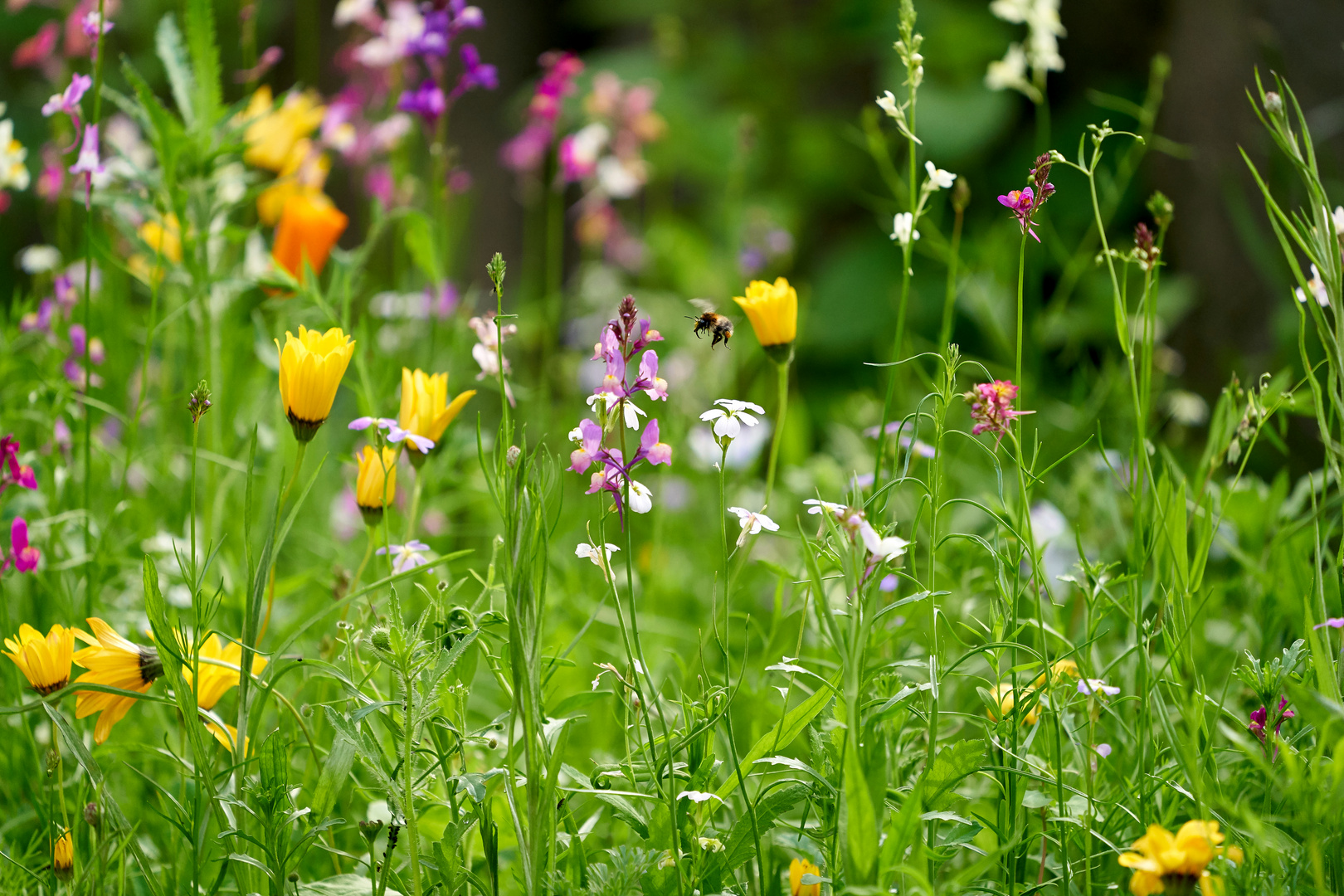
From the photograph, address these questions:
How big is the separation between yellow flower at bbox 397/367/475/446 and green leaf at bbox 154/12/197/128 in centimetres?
45

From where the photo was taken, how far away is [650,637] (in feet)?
3.58

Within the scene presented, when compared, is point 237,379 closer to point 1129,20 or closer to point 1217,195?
point 1217,195

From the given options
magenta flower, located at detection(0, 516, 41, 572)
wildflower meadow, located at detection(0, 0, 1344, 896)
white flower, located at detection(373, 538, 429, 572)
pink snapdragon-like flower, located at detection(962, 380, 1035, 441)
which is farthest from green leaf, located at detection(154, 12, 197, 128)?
pink snapdragon-like flower, located at detection(962, 380, 1035, 441)

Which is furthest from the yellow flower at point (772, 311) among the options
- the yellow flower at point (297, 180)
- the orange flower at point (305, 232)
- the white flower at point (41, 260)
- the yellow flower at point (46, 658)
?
Result: the white flower at point (41, 260)

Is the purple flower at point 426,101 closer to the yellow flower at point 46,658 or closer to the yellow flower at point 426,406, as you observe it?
the yellow flower at point 426,406

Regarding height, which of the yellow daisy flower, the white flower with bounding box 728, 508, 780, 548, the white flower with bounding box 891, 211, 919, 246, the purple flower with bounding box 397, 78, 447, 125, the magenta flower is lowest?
the magenta flower

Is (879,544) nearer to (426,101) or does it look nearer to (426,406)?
(426,406)

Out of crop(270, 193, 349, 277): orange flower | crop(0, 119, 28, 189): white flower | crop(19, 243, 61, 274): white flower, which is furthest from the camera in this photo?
crop(19, 243, 61, 274): white flower

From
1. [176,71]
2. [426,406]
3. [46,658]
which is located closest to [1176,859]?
[426,406]

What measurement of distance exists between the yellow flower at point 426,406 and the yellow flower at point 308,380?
82mm

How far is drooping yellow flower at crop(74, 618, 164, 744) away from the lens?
62 cm

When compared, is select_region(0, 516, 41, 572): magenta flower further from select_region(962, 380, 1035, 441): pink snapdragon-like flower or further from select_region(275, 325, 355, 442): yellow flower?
select_region(962, 380, 1035, 441): pink snapdragon-like flower

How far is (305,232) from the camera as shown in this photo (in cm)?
111

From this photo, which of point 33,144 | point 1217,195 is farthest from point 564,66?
point 33,144
